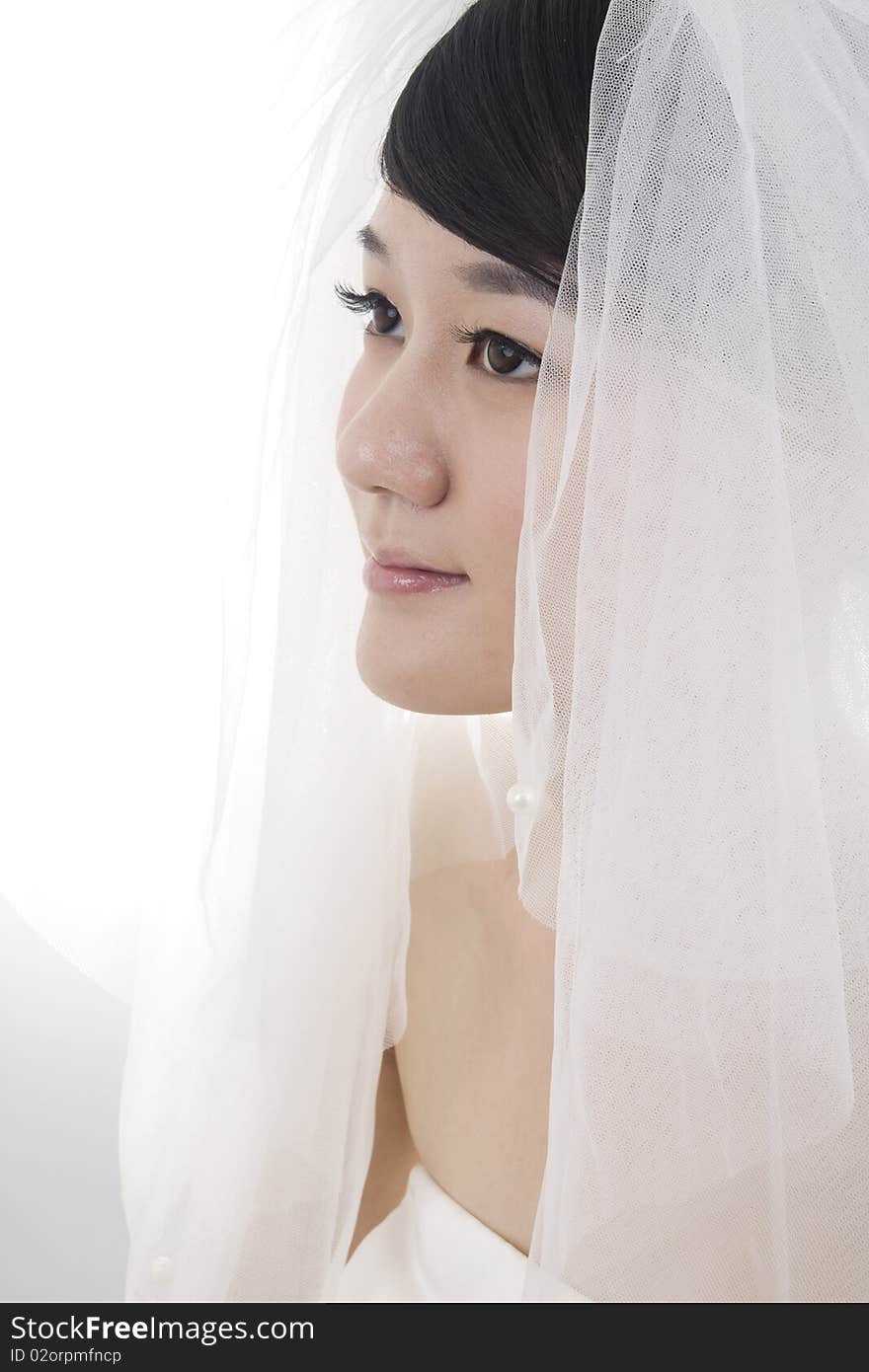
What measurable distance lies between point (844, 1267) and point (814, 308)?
0.65 metres

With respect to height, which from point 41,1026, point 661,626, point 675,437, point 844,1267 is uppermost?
point 675,437

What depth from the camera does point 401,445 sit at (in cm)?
101

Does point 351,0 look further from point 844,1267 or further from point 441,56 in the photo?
point 844,1267

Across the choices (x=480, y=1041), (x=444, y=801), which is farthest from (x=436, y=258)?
(x=480, y=1041)

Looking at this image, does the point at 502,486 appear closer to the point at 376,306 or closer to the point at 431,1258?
the point at 376,306

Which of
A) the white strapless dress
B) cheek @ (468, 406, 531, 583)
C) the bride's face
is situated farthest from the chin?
the white strapless dress

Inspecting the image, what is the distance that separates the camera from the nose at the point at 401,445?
1008mm

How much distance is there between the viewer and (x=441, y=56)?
1.04 meters

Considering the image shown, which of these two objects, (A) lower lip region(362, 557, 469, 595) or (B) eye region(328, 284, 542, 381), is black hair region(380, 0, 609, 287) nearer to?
(B) eye region(328, 284, 542, 381)

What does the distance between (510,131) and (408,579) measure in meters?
0.35

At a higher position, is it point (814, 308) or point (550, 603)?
point (814, 308)

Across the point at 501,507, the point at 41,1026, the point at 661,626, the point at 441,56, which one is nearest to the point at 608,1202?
the point at 661,626
